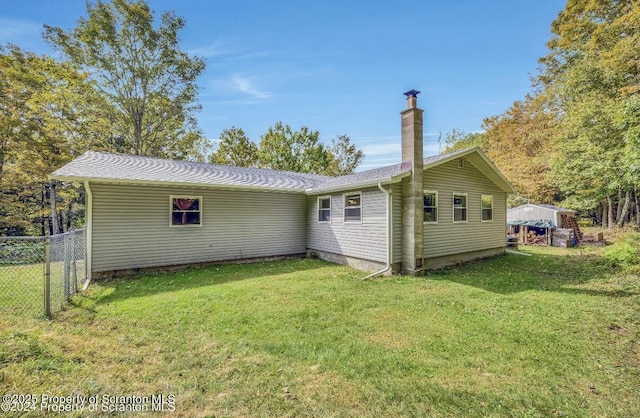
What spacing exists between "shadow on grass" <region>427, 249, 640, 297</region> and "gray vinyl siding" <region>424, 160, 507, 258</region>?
2.36 feet

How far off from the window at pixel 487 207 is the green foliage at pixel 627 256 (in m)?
3.55

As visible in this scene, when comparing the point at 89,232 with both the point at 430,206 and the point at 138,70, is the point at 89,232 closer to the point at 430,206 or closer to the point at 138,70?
the point at 430,206

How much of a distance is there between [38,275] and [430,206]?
11.4 meters

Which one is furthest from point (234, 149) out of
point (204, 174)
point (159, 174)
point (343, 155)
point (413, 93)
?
point (413, 93)

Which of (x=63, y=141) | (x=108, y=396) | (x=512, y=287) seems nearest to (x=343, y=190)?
(x=512, y=287)

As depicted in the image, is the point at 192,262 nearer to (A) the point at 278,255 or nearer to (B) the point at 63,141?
(A) the point at 278,255

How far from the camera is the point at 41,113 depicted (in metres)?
15.8

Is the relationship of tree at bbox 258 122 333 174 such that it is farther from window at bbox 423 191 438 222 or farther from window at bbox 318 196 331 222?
window at bbox 423 191 438 222

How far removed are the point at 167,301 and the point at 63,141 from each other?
17.5 metres

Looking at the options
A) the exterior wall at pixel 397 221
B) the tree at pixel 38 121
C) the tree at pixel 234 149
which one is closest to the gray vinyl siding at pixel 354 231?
the exterior wall at pixel 397 221

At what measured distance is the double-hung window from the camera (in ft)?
29.2

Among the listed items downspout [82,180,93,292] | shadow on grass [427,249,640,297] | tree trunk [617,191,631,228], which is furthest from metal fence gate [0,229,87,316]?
tree trunk [617,191,631,228]

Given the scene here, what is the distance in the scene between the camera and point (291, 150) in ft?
95.8

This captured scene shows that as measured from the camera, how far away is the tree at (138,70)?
1689 cm
